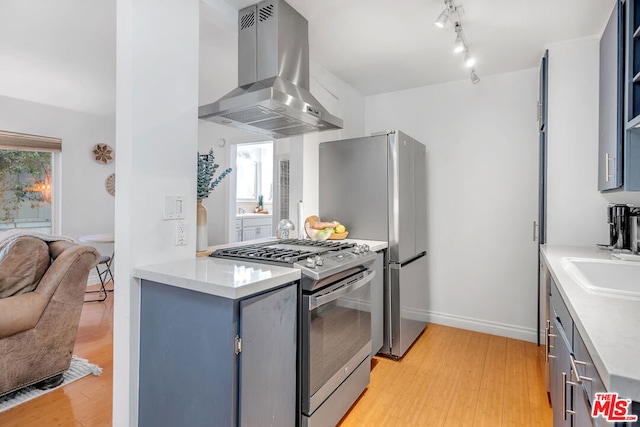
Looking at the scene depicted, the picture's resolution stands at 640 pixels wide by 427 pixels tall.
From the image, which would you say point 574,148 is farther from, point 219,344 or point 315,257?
point 219,344

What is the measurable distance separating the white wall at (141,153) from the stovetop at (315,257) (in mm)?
347

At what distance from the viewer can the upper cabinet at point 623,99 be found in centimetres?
157

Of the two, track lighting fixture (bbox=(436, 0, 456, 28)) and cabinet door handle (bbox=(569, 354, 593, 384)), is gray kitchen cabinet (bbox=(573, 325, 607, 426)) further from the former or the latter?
track lighting fixture (bbox=(436, 0, 456, 28))

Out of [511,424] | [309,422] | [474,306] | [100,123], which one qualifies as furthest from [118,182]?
[100,123]

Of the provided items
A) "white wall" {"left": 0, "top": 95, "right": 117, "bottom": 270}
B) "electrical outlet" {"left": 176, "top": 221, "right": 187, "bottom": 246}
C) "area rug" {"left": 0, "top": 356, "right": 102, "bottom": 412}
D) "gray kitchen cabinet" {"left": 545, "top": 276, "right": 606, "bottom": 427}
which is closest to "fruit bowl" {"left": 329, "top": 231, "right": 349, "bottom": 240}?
"electrical outlet" {"left": 176, "top": 221, "right": 187, "bottom": 246}

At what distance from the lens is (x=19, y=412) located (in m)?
1.88

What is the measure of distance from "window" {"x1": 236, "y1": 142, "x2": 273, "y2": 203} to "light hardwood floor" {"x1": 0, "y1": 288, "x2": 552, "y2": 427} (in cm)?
370

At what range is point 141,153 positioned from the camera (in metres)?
1.46

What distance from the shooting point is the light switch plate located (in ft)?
5.12

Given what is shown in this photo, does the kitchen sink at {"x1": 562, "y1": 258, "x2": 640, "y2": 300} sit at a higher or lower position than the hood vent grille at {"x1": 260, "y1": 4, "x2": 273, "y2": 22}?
lower

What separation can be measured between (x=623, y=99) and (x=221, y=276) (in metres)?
2.15

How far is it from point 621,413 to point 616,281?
1345 mm

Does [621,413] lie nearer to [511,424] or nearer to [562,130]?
[511,424]

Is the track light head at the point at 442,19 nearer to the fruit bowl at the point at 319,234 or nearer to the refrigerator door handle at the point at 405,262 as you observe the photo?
the fruit bowl at the point at 319,234
